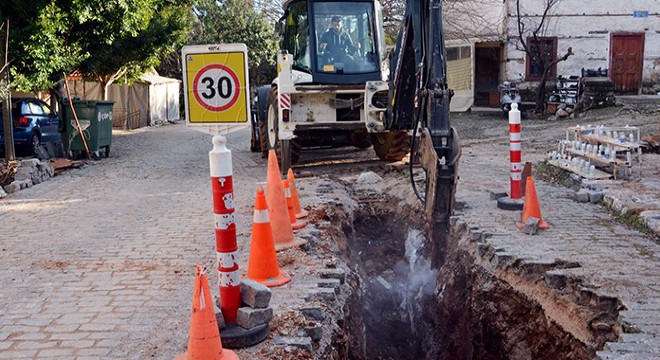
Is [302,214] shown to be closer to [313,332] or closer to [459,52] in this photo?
[313,332]

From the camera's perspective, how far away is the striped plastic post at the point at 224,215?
4195mm

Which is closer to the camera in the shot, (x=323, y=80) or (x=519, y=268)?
(x=519, y=268)

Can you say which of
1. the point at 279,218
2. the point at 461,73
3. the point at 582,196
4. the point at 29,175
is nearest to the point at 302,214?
the point at 279,218

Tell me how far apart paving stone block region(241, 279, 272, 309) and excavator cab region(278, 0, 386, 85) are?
315 inches

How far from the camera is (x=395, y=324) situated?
6.98 meters

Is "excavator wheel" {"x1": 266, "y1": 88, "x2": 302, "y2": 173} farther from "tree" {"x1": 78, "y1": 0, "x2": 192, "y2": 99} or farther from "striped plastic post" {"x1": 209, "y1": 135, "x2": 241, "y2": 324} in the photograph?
"striped plastic post" {"x1": 209, "y1": 135, "x2": 241, "y2": 324}

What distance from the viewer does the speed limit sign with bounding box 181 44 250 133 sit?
4.79 m

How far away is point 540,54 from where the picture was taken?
24375 millimetres

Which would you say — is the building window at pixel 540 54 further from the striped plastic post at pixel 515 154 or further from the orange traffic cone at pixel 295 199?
the orange traffic cone at pixel 295 199

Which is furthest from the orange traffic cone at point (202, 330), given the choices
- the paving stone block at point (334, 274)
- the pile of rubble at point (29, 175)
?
the pile of rubble at point (29, 175)

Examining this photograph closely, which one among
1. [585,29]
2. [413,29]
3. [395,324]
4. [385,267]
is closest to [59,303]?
Result: [395,324]

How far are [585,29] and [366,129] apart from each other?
16028mm

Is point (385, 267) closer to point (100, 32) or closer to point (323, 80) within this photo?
point (323, 80)

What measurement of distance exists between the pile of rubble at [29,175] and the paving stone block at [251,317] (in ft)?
28.3
